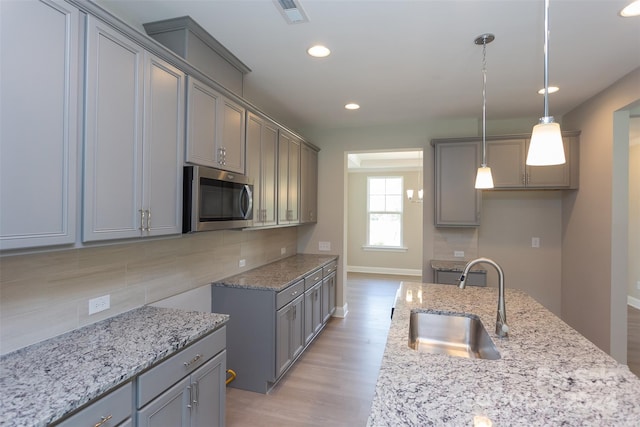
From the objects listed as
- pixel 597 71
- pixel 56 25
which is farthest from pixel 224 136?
pixel 597 71

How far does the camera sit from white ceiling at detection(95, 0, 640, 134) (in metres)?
1.90

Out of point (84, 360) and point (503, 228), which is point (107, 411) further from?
point (503, 228)

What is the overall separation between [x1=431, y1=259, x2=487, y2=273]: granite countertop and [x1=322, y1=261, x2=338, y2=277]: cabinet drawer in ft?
4.20

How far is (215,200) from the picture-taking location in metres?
2.23

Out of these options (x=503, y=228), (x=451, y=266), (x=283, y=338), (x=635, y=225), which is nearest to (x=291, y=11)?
(x=283, y=338)

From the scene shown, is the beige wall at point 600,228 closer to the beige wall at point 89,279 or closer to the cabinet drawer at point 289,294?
the cabinet drawer at point 289,294

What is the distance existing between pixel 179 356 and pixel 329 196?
11.0ft

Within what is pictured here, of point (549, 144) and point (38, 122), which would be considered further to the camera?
point (549, 144)

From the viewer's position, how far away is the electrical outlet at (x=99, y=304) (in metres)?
1.77

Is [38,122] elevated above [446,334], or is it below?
above

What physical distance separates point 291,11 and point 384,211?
6.32 meters

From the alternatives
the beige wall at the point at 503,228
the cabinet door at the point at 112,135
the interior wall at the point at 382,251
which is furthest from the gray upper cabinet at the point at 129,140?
the interior wall at the point at 382,251

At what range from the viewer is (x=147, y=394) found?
142 cm

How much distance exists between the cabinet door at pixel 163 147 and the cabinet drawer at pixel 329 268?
92.8 inches
